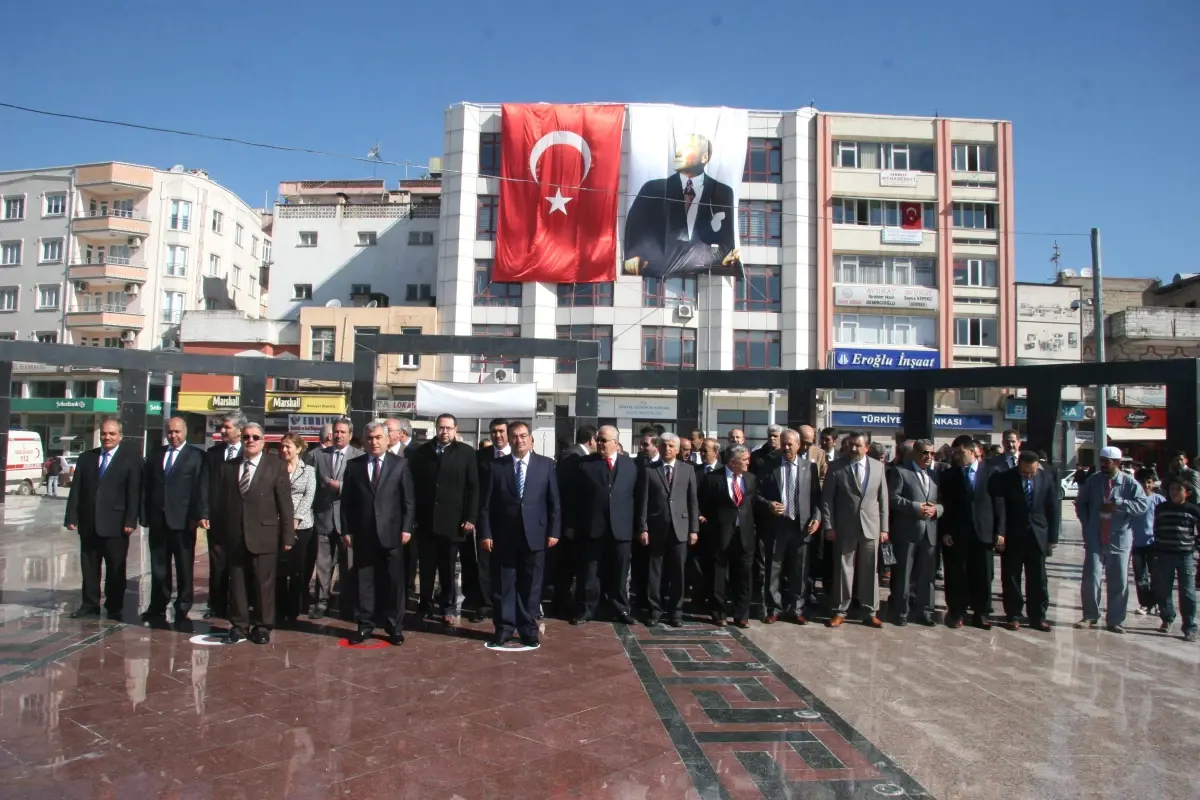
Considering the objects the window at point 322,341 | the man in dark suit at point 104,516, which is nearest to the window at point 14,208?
the window at point 322,341

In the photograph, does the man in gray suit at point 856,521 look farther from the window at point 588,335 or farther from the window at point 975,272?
the window at point 975,272

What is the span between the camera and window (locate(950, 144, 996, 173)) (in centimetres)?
3722

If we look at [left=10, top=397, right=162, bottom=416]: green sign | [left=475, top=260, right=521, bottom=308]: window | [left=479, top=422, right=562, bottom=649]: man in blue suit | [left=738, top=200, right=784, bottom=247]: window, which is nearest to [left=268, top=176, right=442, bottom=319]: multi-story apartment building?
[left=475, top=260, right=521, bottom=308]: window

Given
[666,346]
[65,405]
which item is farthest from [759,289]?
[65,405]

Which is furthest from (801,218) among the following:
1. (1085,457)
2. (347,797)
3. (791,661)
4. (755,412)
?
(347,797)

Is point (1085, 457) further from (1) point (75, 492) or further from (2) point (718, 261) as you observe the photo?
(1) point (75, 492)

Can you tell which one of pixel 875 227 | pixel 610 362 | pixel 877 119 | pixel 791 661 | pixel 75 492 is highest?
pixel 877 119

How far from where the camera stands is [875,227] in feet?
120

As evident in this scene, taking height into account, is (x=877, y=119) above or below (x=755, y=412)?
above

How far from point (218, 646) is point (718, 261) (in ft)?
101

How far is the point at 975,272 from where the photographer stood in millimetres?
37312

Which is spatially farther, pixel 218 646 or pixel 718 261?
pixel 718 261

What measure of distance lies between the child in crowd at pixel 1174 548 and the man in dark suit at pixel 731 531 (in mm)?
Result: 3982

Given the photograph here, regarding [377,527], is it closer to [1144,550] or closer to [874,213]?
[1144,550]
